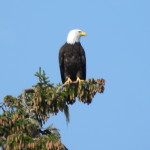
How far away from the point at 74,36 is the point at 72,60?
0.69m

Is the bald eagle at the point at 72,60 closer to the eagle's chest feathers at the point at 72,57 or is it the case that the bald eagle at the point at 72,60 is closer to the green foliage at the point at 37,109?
the eagle's chest feathers at the point at 72,57

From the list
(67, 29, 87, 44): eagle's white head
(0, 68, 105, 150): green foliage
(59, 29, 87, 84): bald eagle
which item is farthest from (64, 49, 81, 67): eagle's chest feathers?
(0, 68, 105, 150): green foliage

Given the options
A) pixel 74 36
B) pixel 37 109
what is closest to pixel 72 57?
pixel 74 36

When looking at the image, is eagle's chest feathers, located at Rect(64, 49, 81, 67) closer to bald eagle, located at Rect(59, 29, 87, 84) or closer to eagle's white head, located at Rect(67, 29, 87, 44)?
bald eagle, located at Rect(59, 29, 87, 84)

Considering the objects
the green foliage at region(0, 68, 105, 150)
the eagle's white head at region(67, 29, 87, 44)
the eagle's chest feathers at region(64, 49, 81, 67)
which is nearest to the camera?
the green foliage at region(0, 68, 105, 150)

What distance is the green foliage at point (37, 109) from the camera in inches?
361

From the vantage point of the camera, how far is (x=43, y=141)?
9.23 metres

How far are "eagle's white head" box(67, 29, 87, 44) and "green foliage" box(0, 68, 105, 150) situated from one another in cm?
327

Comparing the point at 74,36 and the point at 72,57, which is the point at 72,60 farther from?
the point at 74,36

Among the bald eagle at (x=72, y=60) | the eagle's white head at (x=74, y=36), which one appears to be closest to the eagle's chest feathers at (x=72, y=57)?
the bald eagle at (x=72, y=60)

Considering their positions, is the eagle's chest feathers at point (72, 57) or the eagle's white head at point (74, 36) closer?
the eagle's chest feathers at point (72, 57)

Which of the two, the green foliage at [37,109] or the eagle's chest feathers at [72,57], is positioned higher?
the eagle's chest feathers at [72,57]

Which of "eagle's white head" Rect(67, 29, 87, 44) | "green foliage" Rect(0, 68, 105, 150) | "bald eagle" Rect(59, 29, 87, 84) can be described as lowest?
"green foliage" Rect(0, 68, 105, 150)

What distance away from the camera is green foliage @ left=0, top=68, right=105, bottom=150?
9180 millimetres
